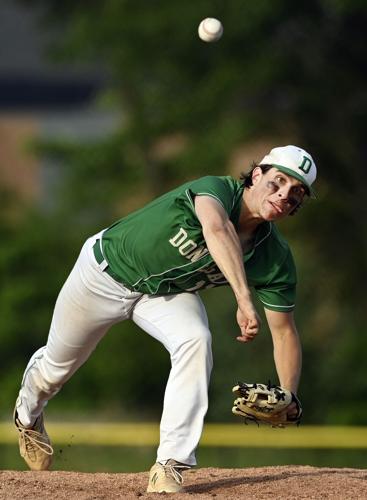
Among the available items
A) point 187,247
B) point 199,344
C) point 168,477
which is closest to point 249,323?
point 199,344

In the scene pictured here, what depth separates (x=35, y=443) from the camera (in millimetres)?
6816

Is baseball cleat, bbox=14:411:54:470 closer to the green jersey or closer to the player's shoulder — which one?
the green jersey

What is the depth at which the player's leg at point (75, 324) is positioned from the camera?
20.0 ft

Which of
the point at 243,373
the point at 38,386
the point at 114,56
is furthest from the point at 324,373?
the point at 38,386

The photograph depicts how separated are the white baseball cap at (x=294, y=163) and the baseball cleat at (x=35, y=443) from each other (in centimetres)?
204

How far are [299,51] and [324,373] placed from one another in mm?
4623

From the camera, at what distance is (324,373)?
55.3ft

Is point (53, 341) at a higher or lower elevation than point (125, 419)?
higher

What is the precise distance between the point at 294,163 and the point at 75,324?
1.36 meters

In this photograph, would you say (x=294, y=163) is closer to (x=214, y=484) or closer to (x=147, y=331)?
(x=147, y=331)

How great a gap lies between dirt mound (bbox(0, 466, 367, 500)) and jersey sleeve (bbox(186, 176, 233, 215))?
130 centimetres

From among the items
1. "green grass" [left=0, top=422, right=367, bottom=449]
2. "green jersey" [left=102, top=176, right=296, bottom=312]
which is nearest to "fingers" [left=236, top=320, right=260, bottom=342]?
"green jersey" [left=102, top=176, right=296, bottom=312]

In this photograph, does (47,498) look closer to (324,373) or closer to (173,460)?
(173,460)

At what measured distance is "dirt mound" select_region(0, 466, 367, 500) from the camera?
18.9 ft
